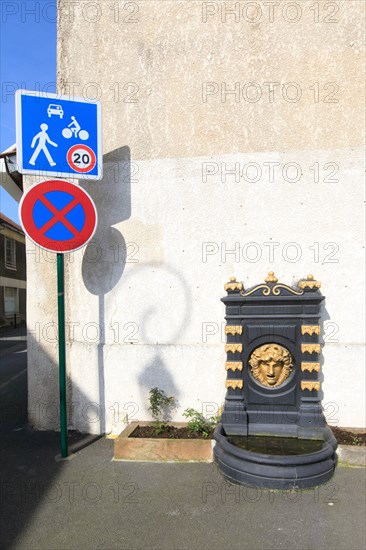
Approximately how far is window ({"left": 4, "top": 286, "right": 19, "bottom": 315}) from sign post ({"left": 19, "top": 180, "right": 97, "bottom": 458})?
23.4m

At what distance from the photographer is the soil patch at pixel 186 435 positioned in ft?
12.7

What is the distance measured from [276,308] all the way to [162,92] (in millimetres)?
2830

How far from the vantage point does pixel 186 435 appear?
3.99 metres

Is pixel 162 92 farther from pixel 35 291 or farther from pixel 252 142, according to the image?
pixel 35 291

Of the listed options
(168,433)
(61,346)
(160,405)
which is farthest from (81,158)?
(168,433)

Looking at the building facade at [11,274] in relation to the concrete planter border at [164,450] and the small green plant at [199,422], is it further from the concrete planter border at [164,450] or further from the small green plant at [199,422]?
the concrete planter border at [164,450]

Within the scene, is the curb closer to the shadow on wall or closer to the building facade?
the shadow on wall

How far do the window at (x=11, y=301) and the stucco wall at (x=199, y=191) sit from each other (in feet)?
74.6

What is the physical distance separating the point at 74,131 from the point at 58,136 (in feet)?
0.60

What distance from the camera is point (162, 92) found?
4.58 metres

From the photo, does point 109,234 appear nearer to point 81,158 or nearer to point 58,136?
point 81,158

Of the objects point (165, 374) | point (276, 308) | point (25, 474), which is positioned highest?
Result: point (276, 308)

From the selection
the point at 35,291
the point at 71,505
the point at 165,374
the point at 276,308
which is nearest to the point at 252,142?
the point at 276,308

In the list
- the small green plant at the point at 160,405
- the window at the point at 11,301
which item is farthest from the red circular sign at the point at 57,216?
the window at the point at 11,301
